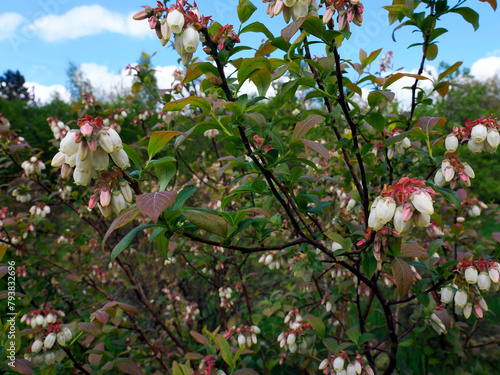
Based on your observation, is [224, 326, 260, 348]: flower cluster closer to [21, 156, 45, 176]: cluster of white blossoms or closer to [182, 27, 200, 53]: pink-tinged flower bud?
[182, 27, 200, 53]: pink-tinged flower bud

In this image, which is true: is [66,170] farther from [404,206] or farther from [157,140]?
[404,206]

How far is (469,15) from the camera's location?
4.42 ft

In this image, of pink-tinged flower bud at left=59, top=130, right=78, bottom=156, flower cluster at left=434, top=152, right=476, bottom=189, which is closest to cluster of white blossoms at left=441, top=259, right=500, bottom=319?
flower cluster at left=434, top=152, right=476, bottom=189

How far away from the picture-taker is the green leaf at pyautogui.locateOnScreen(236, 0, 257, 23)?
1.04m

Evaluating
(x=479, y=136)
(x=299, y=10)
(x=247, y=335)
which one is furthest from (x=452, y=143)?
(x=247, y=335)

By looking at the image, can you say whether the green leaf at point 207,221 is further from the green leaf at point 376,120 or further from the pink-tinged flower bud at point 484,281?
the pink-tinged flower bud at point 484,281

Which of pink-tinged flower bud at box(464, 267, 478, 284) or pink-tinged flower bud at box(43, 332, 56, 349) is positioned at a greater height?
pink-tinged flower bud at box(43, 332, 56, 349)

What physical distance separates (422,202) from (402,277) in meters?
0.33

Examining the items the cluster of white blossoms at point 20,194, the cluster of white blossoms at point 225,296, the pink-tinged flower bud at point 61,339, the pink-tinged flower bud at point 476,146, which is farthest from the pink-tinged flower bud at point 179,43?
the cluster of white blossoms at point 20,194

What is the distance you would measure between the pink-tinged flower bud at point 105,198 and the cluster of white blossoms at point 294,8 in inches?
29.7

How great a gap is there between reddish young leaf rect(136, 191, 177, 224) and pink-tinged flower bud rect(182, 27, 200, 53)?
47cm

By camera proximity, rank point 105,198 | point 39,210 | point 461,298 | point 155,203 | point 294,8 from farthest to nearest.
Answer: point 39,210 < point 461,298 < point 294,8 < point 105,198 < point 155,203

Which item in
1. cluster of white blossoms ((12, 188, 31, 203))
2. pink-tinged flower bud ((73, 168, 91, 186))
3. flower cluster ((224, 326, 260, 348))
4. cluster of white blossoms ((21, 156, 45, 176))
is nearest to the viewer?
pink-tinged flower bud ((73, 168, 91, 186))

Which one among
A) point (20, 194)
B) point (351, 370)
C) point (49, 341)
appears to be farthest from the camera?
point (20, 194)
